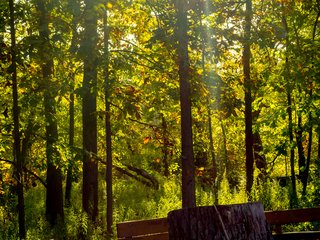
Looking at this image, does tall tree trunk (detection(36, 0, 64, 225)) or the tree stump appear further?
tall tree trunk (detection(36, 0, 64, 225))

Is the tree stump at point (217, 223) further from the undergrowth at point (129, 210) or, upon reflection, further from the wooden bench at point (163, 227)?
the undergrowth at point (129, 210)

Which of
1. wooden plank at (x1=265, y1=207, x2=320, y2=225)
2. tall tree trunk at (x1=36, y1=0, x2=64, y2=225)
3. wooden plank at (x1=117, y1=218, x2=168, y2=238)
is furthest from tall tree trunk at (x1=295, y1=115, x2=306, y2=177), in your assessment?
tall tree trunk at (x1=36, y1=0, x2=64, y2=225)

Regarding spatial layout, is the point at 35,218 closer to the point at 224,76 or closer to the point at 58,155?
the point at 58,155

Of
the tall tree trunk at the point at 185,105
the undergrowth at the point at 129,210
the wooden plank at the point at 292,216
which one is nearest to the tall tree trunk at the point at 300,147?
the undergrowth at the point at 129,210

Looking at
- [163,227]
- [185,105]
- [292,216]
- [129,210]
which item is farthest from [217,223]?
[129,210]

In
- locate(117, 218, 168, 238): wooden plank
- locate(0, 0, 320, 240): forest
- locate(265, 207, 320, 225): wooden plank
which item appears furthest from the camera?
locate(0, 0, 320, 240): forest

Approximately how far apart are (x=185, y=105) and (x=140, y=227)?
472 centimetres

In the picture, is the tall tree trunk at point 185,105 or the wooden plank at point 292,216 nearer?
the wooden plank at point 292,216

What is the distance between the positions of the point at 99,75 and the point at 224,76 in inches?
143

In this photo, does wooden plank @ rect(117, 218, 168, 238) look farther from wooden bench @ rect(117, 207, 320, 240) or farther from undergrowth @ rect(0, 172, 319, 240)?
undergrowth @ rect(0, 172, 319, 240)

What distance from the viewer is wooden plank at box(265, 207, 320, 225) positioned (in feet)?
26.7

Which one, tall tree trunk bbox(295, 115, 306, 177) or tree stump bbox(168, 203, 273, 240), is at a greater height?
tall tree trunk bbox(295, 115, 306, 177)

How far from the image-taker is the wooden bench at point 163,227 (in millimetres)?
6840

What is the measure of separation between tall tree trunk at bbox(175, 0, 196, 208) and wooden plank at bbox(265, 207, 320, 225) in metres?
3.10
